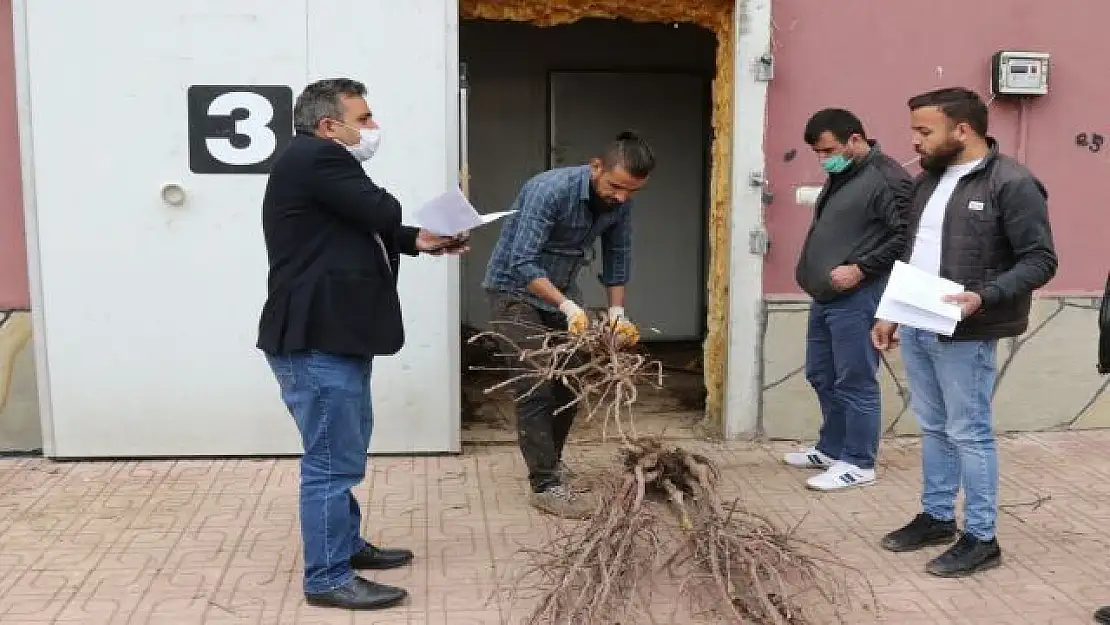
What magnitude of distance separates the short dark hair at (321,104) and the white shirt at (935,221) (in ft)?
7.06

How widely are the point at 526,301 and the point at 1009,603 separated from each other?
7.16 ft

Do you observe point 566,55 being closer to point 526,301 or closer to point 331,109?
point 526,301

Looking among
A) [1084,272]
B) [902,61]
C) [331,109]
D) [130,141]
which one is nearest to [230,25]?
[130,141]

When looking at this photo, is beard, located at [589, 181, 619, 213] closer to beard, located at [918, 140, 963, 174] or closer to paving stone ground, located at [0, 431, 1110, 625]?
beard, located at [918, 140, 963, 174]

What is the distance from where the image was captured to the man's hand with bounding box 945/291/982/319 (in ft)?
12.2

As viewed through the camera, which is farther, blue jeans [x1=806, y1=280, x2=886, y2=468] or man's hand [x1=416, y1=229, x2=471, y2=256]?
blue jeans [x1=806, y1=280, x2=886, y2=468]

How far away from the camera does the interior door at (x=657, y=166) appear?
27.2ft

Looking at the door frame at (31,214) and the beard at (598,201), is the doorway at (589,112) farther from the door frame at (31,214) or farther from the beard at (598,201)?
the beard at (598,201)

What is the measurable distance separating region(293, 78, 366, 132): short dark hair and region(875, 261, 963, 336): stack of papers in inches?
79.7

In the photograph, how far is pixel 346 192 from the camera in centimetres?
344

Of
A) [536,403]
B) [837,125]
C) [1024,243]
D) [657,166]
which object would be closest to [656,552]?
[536,403]

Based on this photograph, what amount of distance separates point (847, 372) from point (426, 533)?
205 centimetres

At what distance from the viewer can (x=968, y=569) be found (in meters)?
4.01

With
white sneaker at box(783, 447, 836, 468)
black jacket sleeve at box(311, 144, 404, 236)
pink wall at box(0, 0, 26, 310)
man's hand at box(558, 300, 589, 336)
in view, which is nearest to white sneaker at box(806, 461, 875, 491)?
white sneaker at box(783, 447, 836, 468)
